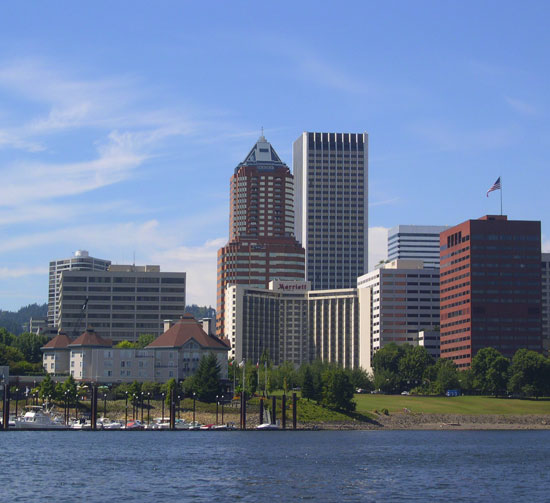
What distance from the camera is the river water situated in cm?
10631

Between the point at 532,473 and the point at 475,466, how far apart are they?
32.3 feet

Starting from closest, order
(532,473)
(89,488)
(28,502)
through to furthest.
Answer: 1. (28,502)
2. (89,488)
3. (532,473)

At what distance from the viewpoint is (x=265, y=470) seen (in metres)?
130

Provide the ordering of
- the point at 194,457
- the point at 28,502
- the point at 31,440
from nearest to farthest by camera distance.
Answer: the point at 28,502
the point at 194,457
the point at 31,440

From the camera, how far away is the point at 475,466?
463ft

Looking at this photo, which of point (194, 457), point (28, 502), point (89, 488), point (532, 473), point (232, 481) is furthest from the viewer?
point (194, 457)

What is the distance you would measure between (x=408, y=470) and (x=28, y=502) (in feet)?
174

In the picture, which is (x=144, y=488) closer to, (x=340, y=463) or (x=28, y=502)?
(x=28, y=502)

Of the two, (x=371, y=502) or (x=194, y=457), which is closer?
(x=371, y=502)

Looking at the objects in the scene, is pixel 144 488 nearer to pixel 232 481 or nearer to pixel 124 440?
pixel 232 481

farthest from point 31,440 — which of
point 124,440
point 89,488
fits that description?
point 89,488

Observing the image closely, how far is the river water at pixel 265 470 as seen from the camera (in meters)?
106

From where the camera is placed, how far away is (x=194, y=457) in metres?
148

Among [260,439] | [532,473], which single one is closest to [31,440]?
[260,439]
